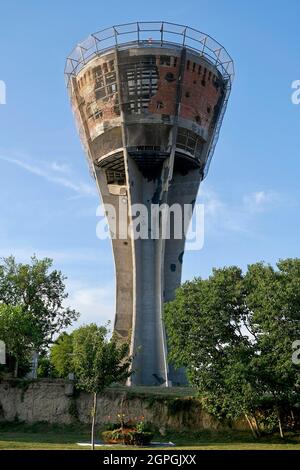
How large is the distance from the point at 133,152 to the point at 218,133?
11480 mm

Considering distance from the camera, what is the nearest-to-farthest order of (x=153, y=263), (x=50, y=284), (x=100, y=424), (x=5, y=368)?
(x=100, y=424) → (x=5, y=368) → (x=50, y=284) → (x=153, y=263)

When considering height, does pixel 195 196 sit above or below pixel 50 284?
above

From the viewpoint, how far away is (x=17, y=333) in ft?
137

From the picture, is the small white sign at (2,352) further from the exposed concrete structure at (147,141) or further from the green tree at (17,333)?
the exposed concrete structure at (147,141)

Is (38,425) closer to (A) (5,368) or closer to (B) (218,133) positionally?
(A) (5,368)

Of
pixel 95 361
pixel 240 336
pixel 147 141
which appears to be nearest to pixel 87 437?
pixel 95 361

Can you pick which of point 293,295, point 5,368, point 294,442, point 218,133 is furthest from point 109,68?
point 294,442

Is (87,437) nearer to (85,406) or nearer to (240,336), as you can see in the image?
(85,406)

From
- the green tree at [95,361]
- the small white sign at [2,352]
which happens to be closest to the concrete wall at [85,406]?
the small white sign at [2,352]

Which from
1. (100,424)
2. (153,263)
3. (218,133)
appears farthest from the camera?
(218,133)

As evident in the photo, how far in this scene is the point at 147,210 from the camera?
188 feet

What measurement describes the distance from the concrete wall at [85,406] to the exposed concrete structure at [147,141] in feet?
49.5

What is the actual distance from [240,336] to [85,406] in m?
12.5

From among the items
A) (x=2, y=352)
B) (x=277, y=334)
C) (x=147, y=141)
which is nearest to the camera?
(x=277, y=334)
